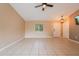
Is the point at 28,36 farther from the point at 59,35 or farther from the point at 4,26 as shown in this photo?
the point at 4,26

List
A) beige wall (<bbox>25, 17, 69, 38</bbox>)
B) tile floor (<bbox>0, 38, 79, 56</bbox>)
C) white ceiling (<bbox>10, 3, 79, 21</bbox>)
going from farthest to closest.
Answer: beige wall (<bbox>25, 17, 69, 38</bbox>) < white ceiling (<bbox>10, 3, 79, 21</bbox>) < tile floor (<bbox>0, 38, 79, 56</bbox>)

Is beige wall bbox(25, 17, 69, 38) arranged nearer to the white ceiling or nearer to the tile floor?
the white ceiling

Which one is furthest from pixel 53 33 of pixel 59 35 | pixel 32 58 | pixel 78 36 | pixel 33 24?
pixel 32 58

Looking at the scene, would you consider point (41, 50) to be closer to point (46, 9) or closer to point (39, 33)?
point (46, 9)

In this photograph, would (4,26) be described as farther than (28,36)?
No

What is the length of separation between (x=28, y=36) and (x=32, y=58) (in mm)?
10831

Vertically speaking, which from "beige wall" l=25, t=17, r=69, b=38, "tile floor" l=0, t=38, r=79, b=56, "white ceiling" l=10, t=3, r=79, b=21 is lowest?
"tile floor" l=0, t=38, r=79, b=56

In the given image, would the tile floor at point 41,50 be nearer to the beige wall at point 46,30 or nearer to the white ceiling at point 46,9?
the white ceiling at point 46,9

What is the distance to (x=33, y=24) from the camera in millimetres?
12750

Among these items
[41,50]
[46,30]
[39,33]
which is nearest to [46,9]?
[41,50]

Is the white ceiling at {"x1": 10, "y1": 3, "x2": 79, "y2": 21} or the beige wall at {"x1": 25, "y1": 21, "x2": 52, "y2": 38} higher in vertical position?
the white ceiling at {"x1": 10, "y1": 3, "x2": 79, "y2": 21}

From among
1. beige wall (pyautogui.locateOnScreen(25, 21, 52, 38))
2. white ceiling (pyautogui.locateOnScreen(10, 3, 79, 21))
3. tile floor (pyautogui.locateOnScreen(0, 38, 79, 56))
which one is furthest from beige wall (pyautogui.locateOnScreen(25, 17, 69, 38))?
tile floor (pyautogui.locateOnScreen(0, 38, 79, 56))

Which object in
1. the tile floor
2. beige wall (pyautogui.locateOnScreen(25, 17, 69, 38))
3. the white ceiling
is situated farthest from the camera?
beige wall (pyautogui.locateOnScreen(25, 17, 69, 38))

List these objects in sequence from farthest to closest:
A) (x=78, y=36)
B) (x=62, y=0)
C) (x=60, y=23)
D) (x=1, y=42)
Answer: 1. (x=60, y=23)
2. (x=78, y=36)
3. (x=1, y=42)
4. (x=62, y=0)
